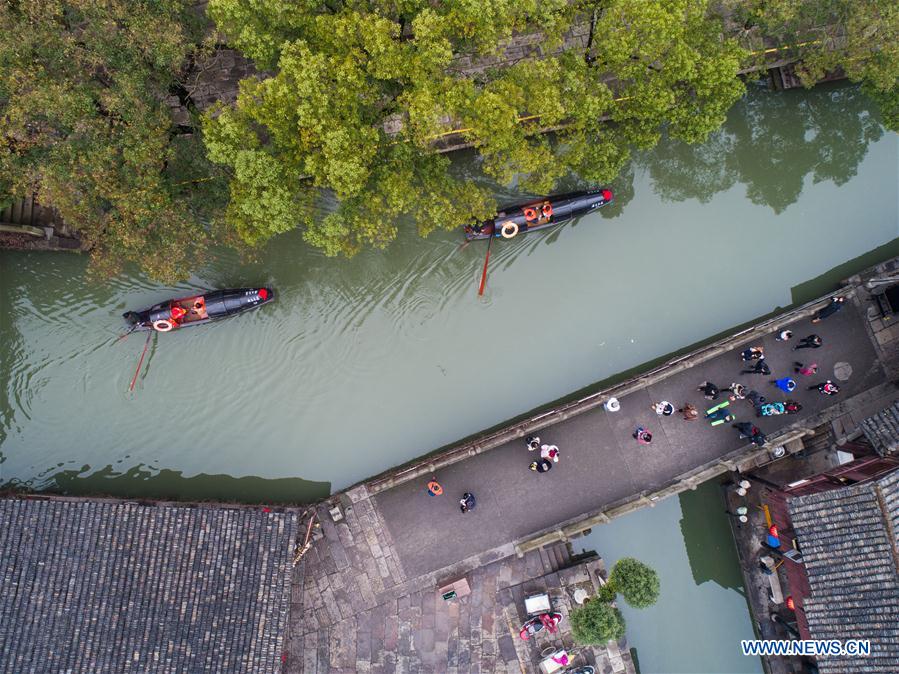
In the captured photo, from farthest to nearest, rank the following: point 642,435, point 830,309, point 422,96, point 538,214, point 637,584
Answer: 1. point 538,214
2. point 830,309
3. point 642,435
4. point 637,584
5. point 422,96

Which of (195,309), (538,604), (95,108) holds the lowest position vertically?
(538,604)

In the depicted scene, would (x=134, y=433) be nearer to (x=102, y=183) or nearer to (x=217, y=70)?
(x=102, y=183)

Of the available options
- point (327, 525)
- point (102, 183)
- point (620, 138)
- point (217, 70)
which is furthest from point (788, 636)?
point (217, 70)

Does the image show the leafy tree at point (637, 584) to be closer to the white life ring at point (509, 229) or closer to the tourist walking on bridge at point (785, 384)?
the tourist walking on bridge at point (785, 384)

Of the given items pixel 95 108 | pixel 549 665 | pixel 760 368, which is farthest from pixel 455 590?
pixel 95 108

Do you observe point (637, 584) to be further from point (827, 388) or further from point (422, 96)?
point (422, 96)

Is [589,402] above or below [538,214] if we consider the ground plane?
below

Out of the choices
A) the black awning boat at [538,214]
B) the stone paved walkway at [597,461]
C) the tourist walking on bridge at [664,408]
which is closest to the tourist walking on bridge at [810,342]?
the stone paved walkway at [597,461]

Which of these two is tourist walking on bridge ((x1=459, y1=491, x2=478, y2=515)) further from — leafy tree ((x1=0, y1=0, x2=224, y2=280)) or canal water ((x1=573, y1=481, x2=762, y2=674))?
leafy tree ((x1=0, y1=0, x2=224, y2=280))
